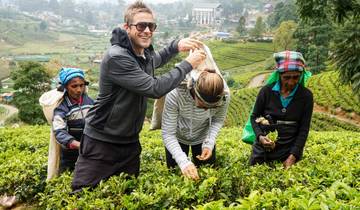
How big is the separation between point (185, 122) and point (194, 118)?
10 cm

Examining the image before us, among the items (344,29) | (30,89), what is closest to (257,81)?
(30,89)

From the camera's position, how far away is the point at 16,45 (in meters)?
112

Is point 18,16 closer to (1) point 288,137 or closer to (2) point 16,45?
(2) point 16,45

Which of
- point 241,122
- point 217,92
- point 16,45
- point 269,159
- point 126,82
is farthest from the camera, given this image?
point 16,45

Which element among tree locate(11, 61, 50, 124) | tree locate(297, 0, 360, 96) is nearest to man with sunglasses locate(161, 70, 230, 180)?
tree locate(297, 0, 360, 96)

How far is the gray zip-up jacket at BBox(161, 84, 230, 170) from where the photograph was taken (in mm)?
3326

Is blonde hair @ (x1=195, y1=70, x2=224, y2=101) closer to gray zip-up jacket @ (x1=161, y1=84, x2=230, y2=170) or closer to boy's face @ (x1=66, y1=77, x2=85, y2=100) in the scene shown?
gray zip-up jacket @ (x1=161, y1=84, x2=230, y2=170)

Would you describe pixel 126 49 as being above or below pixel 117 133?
above

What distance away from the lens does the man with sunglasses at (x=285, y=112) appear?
358cm

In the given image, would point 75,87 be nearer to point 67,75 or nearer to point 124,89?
point 67,75

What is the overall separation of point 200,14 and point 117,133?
194 meters

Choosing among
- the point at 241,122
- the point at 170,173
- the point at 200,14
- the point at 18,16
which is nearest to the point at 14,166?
the point at 170,173

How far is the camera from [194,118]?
3512mm

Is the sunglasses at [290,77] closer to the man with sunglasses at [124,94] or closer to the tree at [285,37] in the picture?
the man with sunglasses at [124,94]
